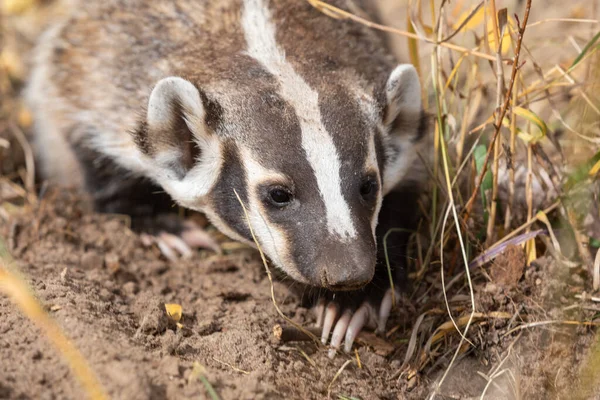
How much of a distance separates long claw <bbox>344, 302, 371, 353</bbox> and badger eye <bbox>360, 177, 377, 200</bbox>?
478 mm

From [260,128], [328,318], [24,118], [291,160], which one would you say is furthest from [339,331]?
[24,118]

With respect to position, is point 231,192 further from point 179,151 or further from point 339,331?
point 339,331

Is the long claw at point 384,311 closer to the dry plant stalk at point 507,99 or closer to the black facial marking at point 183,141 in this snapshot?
the dry plant stalk at point 507,99

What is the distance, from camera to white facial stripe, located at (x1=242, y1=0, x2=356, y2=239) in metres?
2.23

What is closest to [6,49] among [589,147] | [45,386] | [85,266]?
[85,266]

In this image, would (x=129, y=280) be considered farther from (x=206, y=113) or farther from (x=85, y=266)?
(x=206, y=113)

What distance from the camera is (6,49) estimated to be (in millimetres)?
4352

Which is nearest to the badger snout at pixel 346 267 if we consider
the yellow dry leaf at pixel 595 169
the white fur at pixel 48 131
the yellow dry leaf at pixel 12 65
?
the yellow dry leaf at pixel 595 169

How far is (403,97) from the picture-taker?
2.66 metres

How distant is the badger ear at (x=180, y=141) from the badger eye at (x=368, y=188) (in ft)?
1.65

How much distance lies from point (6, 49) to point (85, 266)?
2140 mm

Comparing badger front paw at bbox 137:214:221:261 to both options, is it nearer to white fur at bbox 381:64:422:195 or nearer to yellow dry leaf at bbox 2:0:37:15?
white fur at bbox 381:64:422:195

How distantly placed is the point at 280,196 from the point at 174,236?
42.8 inches

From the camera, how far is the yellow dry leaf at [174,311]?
244 centimetres
